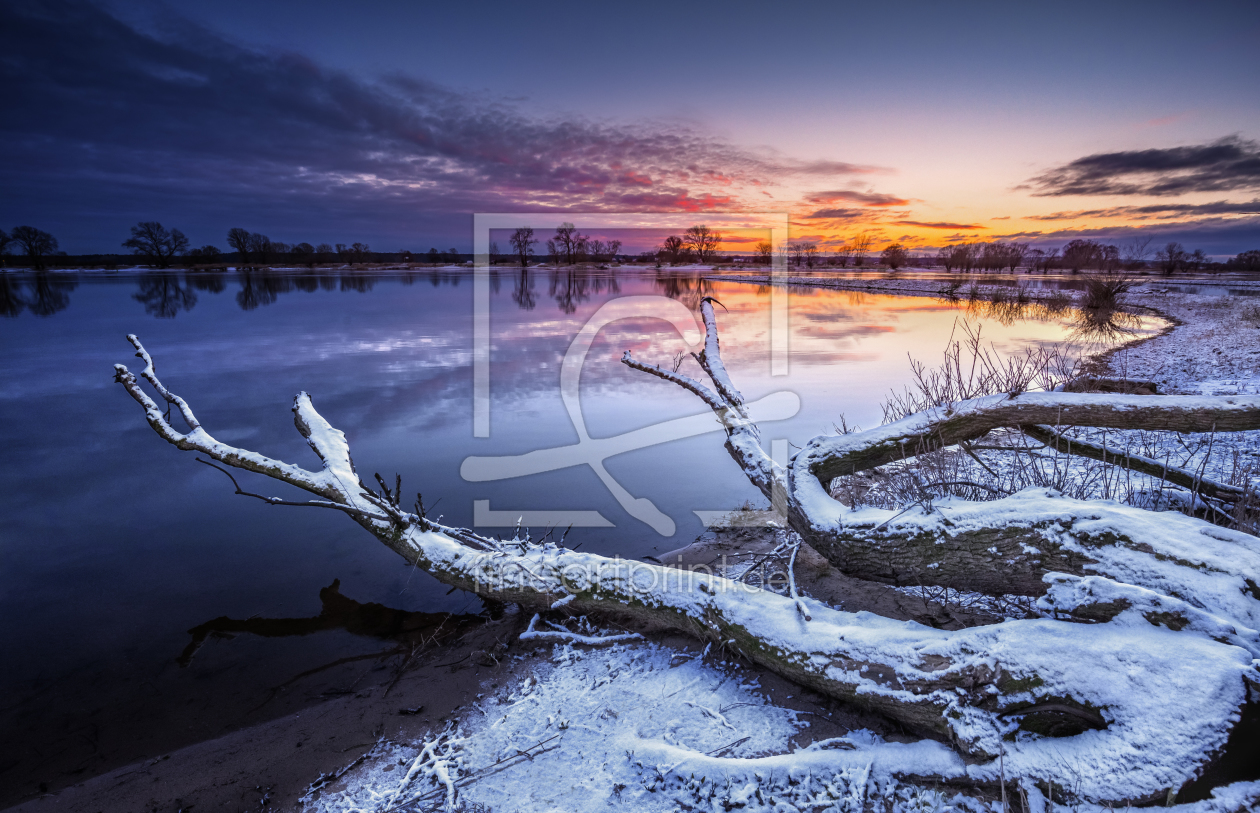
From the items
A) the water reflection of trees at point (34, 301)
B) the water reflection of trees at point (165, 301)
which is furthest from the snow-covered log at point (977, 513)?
the water reflection of trees at point (34, 301)

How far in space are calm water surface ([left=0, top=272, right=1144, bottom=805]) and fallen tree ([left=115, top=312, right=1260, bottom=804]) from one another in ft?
4.66

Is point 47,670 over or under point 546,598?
under

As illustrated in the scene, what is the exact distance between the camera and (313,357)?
622 inches

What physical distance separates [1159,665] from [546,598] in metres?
3.38

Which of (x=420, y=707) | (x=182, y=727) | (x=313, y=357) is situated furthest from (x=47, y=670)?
(x=313, y=357)

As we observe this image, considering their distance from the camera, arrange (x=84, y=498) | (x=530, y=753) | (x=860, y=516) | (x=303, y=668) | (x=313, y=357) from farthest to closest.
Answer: (x=313, y=357), (x=84, y=498), (x=303, y=668), (x=860, y=516), (x=530, y=753)

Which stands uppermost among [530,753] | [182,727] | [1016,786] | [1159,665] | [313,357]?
[313,357]

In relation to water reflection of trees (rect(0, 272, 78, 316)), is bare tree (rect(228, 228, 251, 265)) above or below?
above

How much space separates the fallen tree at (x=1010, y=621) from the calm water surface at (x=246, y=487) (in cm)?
142

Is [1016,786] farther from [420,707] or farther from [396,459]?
[396,459]

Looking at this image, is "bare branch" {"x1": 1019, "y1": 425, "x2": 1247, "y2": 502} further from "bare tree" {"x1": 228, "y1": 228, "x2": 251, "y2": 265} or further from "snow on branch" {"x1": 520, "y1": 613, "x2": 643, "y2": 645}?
"bare tree" {"x1": 228, "y1": 228, "x2": 251, "y2": 265}

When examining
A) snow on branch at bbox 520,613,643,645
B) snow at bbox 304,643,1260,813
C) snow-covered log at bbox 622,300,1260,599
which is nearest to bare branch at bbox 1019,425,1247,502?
snow-covered log at bbox 622,300,1260,599

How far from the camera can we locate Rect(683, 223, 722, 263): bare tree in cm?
9012

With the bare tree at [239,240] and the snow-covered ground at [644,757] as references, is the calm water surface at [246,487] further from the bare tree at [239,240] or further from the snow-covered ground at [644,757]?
→ the bare tree at [239,240]
